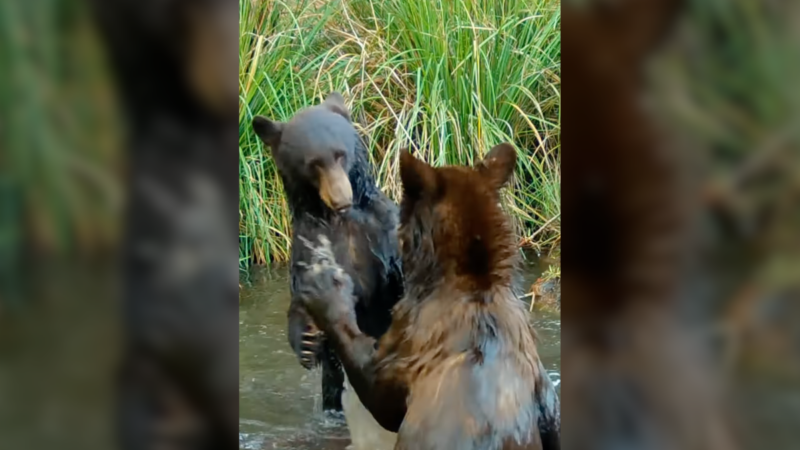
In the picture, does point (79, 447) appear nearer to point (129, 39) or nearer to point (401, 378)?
point (401, 378)

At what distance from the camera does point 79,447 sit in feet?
3.54

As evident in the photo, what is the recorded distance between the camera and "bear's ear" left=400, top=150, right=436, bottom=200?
111 cm

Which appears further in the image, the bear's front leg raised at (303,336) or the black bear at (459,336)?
the bear's front leg raised at (303,336)

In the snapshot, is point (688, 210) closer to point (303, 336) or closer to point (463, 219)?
point (463, 219)

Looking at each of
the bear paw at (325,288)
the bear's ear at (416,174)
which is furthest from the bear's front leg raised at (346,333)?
the bear's ear at (416,174)

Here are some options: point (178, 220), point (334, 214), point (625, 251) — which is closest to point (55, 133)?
point (178, 220)

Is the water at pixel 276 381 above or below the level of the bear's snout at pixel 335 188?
below

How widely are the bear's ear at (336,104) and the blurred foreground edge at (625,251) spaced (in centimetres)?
36

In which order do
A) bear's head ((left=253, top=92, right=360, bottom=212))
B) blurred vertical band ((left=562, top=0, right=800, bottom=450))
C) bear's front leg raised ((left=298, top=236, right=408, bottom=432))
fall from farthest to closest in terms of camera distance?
1. bear's head ((left=253, top=92, right=360, bottom=212))
2. bear's front leg raised ((left=298, top=236, right=408, bottom=432))
3. blurred vertical band ((left=562, top=0, right=800, bottom=450))

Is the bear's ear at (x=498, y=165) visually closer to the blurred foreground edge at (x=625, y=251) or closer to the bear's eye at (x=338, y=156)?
the blurred foreground edge at (x=625, y=251)

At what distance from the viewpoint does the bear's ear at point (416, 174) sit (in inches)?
43.8

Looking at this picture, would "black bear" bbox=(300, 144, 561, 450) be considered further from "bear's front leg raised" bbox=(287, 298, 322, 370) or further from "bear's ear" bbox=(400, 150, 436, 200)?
"bear's front leg raised" bbox=(287, 298, 322, 370)

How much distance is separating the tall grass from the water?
7 cm

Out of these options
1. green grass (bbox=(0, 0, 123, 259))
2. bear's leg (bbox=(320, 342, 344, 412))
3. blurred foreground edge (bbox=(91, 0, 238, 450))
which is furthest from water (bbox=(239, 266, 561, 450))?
green grass (bbox=(0, 0, 123, 259))
